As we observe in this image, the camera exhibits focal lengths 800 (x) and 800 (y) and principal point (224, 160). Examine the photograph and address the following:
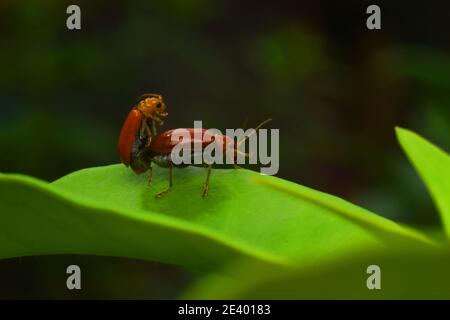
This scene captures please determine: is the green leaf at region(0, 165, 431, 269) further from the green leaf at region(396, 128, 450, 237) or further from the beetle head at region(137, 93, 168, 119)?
the beetle head at region(137, 93, 168, 119)

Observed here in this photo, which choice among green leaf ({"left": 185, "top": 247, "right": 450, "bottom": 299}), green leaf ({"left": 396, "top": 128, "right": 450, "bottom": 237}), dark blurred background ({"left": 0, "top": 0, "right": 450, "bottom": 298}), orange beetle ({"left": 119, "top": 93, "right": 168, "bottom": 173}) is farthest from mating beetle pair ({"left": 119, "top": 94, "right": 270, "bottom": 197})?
dark blurred background ({"left": 0, "top": 0, "right": 450, "bottom": 298})

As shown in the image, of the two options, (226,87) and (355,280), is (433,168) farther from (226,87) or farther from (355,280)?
(226,87)

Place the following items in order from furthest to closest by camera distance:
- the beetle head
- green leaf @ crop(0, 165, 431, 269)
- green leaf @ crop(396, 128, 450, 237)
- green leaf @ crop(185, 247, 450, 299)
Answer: the beetle head, green leaf @ crop(396, 128, 450, 237), green leaf @ crop(0, 165, 431, 269), green leaf @ crop(185, 247, 450, 299)

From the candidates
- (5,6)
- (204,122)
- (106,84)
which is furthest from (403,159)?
(5,6)

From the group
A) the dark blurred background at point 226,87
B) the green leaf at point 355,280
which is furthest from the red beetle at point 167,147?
the dark blurred background at point 226,87

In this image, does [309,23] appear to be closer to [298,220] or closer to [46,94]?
[46,94]

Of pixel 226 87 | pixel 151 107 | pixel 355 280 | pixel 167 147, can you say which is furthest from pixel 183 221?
pixel 226 87

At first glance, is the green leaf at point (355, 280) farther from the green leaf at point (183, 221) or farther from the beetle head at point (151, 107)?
the beetle head at point (151, 107)
